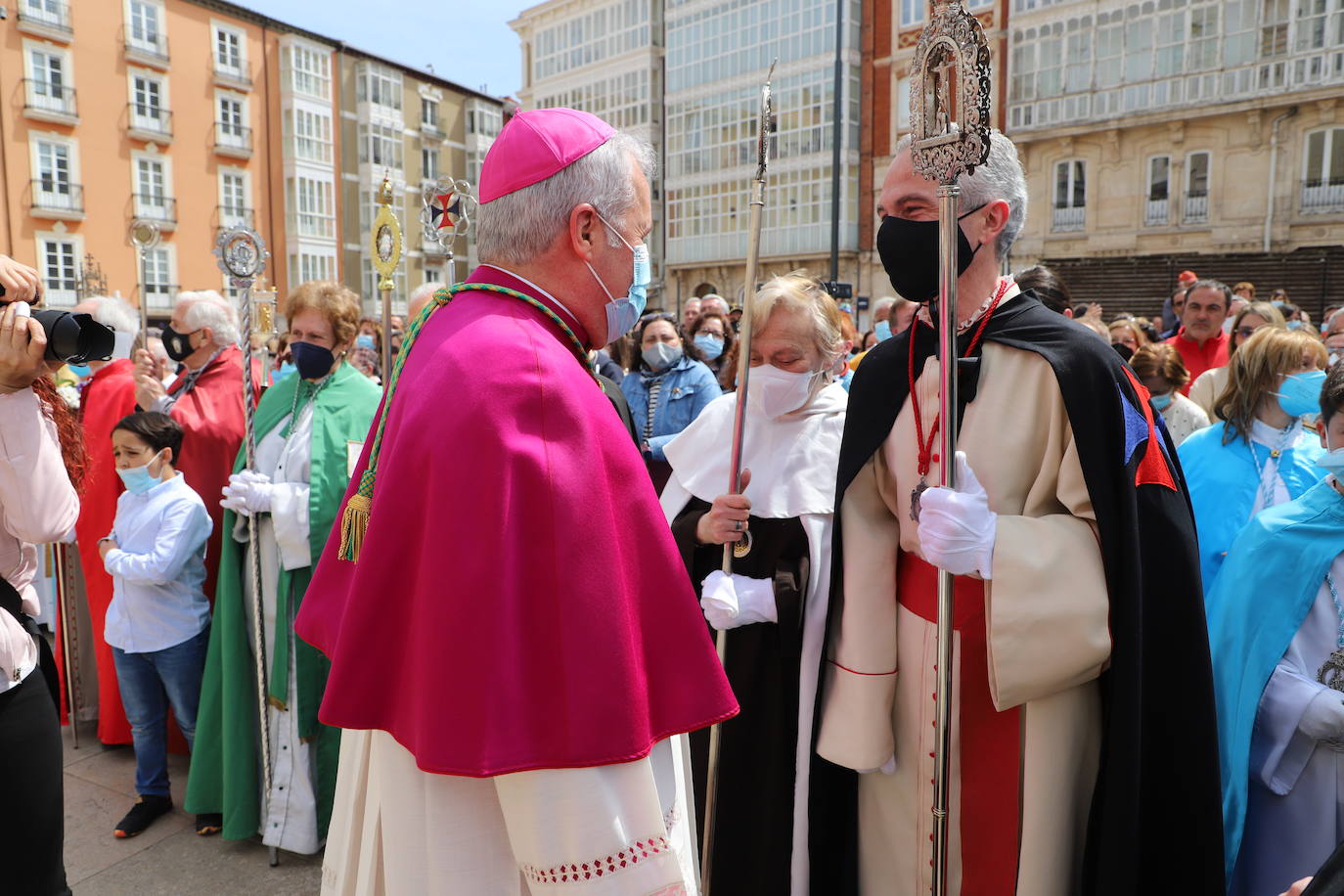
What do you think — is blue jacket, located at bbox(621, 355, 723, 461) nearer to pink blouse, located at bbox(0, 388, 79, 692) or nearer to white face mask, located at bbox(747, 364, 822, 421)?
white face mask, located at bbox(747, 364, 822, 421)

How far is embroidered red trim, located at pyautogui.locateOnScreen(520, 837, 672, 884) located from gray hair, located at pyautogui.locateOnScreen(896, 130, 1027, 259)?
167cm

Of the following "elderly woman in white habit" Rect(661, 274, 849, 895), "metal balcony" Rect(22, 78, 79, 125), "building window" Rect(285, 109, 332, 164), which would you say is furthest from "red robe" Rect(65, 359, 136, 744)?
"building window" Rect(285, 109, 332, 164)

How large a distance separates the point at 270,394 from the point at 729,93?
32.3m

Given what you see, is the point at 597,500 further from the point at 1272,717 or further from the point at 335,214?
the point at 335,214

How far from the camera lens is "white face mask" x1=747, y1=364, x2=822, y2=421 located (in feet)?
10.2

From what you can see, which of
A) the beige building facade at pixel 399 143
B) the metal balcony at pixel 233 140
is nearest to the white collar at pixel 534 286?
the beige building facade at pixel 399 143

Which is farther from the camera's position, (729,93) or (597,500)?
(729,93)

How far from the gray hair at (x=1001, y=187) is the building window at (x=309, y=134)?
38.1 metres

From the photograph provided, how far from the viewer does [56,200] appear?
2836 cm

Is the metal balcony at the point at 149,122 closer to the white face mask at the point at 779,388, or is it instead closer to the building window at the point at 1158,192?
the building window at the point at 1158,192

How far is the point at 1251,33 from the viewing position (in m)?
24.0

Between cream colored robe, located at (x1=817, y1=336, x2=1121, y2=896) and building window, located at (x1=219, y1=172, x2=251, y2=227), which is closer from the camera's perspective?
cream colored robe, located at (x1=817, y1=336, x2=1121, y2=896)

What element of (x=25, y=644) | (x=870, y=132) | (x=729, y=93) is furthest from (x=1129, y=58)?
(x=25, y=644)

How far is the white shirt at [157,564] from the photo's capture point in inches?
156
